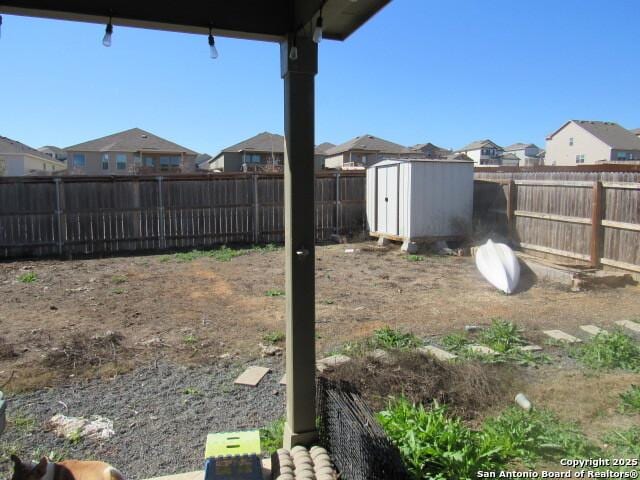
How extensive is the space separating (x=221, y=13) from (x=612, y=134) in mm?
41610

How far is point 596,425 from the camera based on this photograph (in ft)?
9.59

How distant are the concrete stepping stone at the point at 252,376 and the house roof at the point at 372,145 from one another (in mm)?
31124

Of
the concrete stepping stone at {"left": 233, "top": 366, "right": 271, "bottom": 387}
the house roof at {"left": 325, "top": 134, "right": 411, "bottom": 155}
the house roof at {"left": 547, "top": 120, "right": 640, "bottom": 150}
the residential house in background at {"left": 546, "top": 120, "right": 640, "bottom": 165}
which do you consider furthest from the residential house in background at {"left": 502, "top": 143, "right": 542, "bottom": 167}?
the concrete stepping stone at {"left": 233, "top": 366, "right": 271, "bottom": 387}

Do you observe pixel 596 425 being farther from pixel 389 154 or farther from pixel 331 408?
pixel 389 154

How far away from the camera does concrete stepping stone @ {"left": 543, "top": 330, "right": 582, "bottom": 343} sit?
4.66 metres

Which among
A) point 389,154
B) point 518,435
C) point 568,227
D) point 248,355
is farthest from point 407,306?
point 389,154

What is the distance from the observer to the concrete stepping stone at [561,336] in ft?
15.3

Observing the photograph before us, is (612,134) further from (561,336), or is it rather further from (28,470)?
(28,470)

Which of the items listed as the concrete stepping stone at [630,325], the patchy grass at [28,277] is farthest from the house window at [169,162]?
the concrete stepping stone at [630,325]

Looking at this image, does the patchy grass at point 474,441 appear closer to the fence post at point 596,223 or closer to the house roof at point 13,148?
the fence post at point 596,223

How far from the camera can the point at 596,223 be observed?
25.5 feet

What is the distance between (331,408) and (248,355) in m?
2.05

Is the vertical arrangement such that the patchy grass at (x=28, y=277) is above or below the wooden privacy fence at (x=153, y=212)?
below

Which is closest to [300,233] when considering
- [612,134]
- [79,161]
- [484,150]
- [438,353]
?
[438,353]
